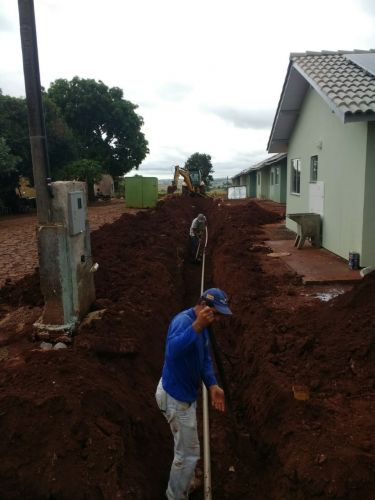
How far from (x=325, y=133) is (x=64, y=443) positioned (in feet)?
33.9

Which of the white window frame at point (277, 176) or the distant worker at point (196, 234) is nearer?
the distant worker at point (196, 234)

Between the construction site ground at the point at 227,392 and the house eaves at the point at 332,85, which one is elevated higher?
the house eaves at the point at 332,85

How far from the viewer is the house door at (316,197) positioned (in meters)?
11.6

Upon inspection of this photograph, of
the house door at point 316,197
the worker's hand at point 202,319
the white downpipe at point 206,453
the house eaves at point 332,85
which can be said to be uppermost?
the house eaves at point 332,85

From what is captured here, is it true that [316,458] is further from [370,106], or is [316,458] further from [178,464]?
[370,106]

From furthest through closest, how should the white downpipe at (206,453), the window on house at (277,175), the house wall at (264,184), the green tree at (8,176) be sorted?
the house wall at (264,184) < the window on house at (277,175) < the green tree at (8,176) < the white downpipe at (206,453)

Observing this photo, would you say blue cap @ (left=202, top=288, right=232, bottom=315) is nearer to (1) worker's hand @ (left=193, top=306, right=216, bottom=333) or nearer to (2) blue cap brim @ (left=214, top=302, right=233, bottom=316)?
(2) blue cap brim @ (left=214, top=302, right=233, bottom=316)

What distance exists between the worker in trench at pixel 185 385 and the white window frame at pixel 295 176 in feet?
37.8

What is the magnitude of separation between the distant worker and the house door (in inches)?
135

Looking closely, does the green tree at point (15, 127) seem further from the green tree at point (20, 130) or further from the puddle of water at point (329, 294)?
the puddle of water at point (329, 294)

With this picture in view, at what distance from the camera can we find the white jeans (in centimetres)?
371

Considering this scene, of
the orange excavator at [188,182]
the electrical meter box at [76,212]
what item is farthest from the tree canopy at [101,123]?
the electrical meter box at [76,212]

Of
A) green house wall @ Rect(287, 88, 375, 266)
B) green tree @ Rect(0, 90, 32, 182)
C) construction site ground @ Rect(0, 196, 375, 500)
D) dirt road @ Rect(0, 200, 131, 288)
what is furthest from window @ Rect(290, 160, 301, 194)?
green tree @ Rect(0, 90, 32, 182)

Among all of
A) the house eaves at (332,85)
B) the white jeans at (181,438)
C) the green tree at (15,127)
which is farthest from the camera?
the green tree at (15,127)
